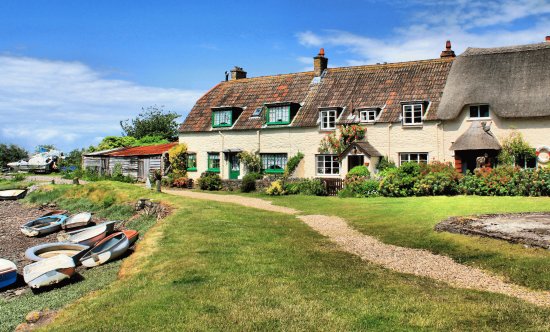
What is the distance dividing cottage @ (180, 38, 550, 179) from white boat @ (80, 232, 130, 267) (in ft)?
58.0

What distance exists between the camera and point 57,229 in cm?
2441

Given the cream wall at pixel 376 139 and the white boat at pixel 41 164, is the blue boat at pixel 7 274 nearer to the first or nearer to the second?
the cream wall at pixel 376 139

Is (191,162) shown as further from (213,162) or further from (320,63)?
(320,63)

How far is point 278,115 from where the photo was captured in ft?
116

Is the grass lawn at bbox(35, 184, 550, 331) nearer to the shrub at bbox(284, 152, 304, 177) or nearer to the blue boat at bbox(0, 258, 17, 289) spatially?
the blue boat at bbox(0, 258, 17, 289)

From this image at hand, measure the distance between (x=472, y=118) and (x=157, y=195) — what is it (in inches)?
723

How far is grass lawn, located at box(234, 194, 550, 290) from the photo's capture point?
36.1 ft

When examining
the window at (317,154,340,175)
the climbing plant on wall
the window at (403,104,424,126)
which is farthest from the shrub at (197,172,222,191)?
the window at (403,104,424,126)

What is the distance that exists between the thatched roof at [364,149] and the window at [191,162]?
1299 centimetres

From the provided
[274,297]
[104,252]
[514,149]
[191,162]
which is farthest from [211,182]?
[274,297]

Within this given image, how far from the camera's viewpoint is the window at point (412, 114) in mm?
30156

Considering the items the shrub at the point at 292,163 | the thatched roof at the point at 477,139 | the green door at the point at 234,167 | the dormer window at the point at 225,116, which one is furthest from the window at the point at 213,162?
the thatched roof at the point at 477,139

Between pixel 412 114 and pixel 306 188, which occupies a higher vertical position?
pixel 412 114

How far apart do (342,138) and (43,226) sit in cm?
1822
